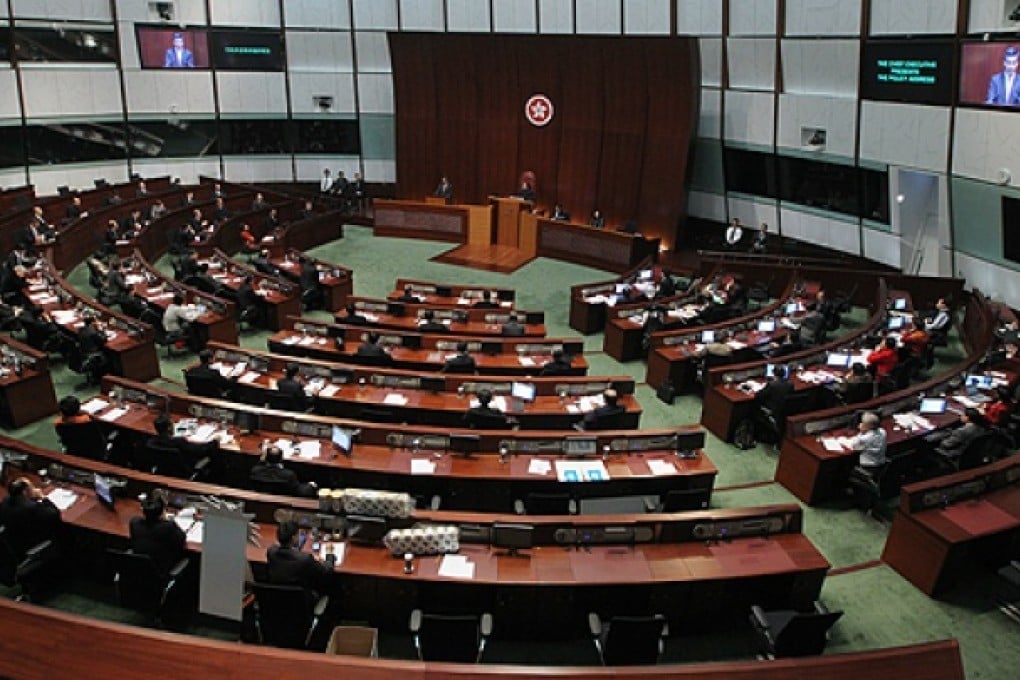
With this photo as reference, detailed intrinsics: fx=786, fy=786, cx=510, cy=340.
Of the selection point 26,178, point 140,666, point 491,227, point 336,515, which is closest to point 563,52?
point 491,227

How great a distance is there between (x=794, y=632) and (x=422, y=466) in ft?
12.3

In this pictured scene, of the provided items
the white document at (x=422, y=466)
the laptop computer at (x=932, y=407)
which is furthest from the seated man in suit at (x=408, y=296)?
the laptop computer at (x=932, y=407)

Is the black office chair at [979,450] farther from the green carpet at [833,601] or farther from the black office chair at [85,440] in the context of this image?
the black office chair at [85,440]

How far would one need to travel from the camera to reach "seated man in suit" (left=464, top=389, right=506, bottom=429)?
8.71 metres

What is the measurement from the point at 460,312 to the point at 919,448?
6.89 meters

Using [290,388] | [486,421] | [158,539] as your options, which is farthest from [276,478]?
[486,421]

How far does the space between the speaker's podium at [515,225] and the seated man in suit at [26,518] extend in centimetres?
1382

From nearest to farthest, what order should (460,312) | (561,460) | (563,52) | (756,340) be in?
(561,460) → (756,340) → (460,312) → (563,52)

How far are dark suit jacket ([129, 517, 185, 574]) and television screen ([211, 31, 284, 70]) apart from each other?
19.2 metres

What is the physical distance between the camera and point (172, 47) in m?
21.4

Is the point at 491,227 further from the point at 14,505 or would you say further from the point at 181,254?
the point at 14,505

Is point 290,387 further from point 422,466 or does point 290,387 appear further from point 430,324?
point 430,324

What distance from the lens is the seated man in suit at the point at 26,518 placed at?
635 cm

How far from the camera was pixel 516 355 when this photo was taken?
1111 cm
